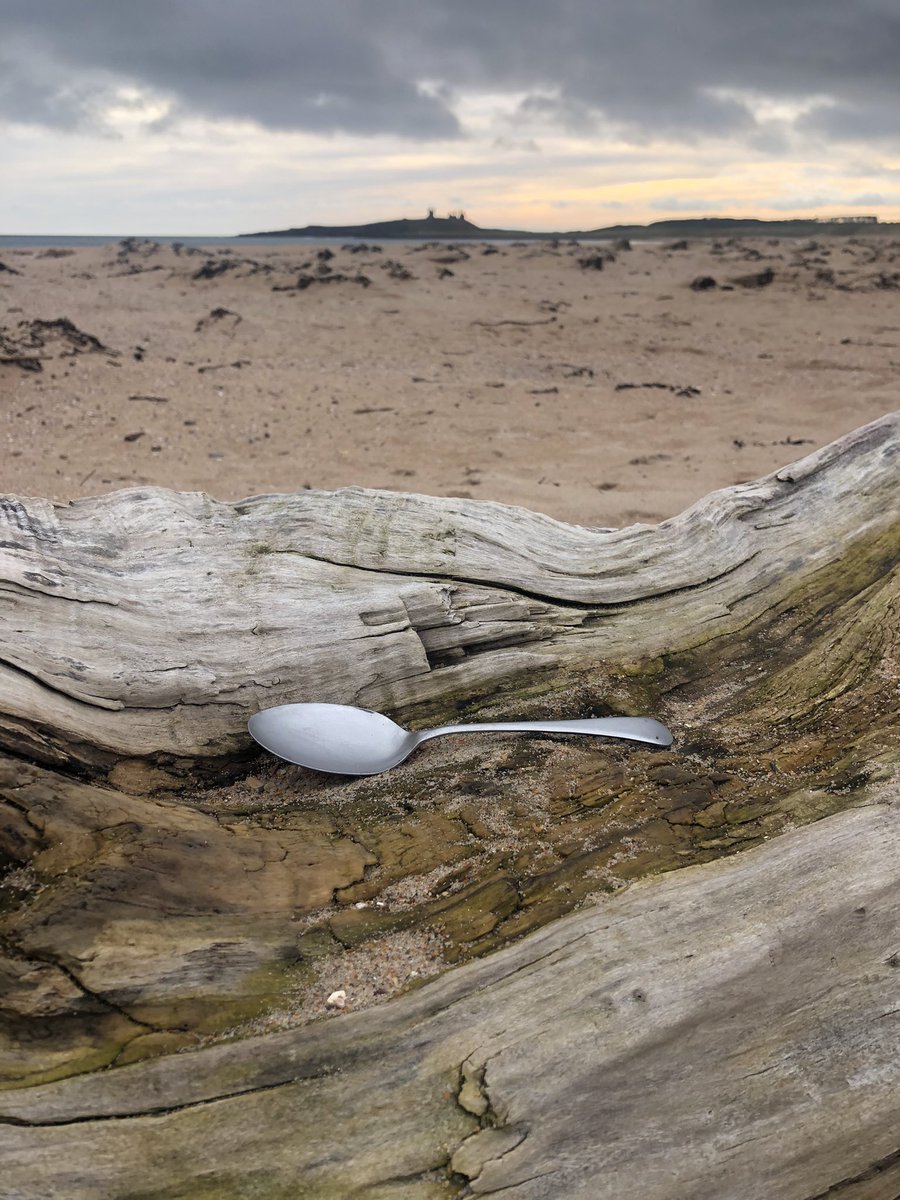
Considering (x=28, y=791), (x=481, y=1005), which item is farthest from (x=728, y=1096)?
(x=28, y=791)

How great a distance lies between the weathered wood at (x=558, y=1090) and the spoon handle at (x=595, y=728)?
590mm

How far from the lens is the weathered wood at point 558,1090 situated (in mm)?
1482

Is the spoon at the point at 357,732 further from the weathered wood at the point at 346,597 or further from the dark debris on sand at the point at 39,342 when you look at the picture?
the dark debris on sand at the point at 39,342

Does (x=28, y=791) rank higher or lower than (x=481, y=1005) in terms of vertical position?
higher

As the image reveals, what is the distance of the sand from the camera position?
6.51 m

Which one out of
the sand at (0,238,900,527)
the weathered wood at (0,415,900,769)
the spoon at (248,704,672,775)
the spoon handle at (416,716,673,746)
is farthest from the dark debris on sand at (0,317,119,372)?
the spoon handle at (416,716,673,746)

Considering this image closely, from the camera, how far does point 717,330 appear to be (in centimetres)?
1197

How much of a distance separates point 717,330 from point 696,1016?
1150 cm

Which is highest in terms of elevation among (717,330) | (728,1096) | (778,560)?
(717,330)

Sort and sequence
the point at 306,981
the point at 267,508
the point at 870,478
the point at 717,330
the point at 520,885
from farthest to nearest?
the point at 717,330 → the point at 870,478 → the point at 267,508 → the point at 520,885 → the point at 306,981

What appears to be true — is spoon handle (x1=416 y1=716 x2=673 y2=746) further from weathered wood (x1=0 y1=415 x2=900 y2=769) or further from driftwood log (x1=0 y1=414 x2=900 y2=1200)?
weathered wood (x1=0 y1=415 x2=900 y2=769)

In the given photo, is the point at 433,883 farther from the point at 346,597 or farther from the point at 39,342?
the point at 39,342

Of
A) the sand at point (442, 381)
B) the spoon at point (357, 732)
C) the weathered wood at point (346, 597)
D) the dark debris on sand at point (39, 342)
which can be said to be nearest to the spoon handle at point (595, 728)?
the spoon at point (357, 732)

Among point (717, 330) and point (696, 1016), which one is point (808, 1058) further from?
point (717, 330)
